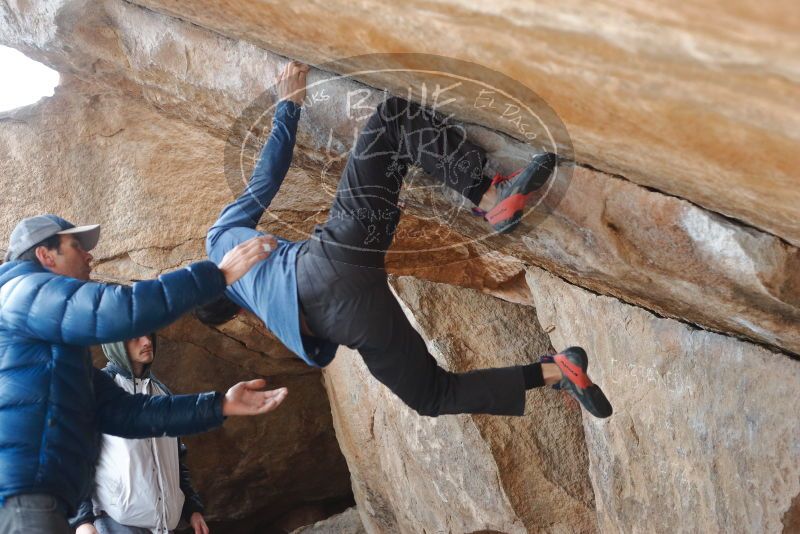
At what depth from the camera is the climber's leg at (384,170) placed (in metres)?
2.65

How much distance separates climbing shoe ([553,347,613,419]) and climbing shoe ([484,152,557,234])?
56 centimetres

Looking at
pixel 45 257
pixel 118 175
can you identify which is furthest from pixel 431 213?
pixel 118 175

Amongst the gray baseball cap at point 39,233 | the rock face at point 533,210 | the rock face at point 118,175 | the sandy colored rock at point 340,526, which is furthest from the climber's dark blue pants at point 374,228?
the sandy colored rock at point 340,526

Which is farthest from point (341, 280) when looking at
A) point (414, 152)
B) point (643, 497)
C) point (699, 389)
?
point (643, 497)

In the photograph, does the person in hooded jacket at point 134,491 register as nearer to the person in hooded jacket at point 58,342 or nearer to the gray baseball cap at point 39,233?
the person in hooded jacket at point 58,342

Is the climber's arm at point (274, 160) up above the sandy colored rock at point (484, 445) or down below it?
above

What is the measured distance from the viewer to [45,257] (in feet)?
9.56

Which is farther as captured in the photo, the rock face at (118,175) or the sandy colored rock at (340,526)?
the sandy colored rock at (340,526)

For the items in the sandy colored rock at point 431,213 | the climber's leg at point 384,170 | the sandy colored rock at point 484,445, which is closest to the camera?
the sandy colored rock at point 431,213

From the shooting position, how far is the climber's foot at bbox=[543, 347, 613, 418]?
2785 millimetres

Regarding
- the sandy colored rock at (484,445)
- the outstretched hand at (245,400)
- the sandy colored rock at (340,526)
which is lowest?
the sandy colored rock at (340,526)

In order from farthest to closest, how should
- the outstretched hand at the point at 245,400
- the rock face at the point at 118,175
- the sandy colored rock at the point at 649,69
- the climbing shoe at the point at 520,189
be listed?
the rock face at the point at 118,175 → the outstretched hand at the point at 245,400 → the climbing shoe at the point at 520,189 → the sandy colored rock at the point at 649,69

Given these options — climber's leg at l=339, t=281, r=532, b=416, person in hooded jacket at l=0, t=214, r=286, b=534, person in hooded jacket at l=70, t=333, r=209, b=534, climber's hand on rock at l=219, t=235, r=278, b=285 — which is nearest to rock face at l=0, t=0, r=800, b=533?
climber's leg at l=339, t=281, r=532, b=416

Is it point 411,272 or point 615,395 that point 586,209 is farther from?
point 411,272
